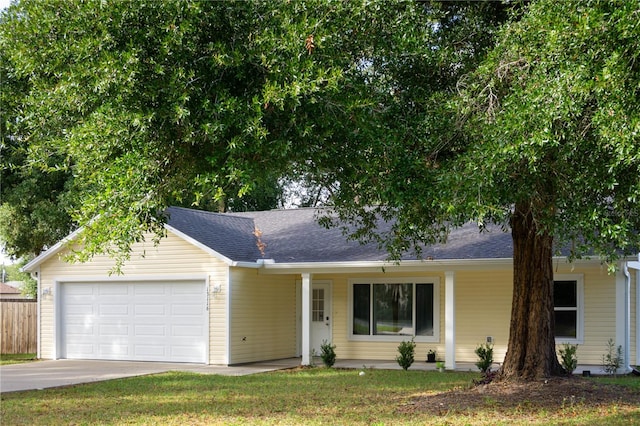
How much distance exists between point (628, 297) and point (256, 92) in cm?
1094

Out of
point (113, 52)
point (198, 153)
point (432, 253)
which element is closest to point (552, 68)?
point (198, 153)

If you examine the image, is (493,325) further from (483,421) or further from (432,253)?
(483,421)

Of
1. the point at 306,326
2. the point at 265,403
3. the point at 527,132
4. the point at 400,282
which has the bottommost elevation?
the point at 265,403

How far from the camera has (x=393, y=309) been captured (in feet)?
61.6

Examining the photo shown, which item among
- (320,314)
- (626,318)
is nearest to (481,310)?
(626,318)

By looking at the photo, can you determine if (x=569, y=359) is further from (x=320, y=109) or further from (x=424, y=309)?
(x=320, y=109)

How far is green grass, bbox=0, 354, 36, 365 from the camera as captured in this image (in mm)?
19378

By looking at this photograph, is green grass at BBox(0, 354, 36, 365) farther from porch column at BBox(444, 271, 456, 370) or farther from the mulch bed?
the mulch bed

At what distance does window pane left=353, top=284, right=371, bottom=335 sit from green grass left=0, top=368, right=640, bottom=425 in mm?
3275

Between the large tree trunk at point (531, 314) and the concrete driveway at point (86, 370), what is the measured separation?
6070 mm

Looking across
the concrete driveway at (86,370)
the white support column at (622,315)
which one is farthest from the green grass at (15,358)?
the white support column at (622,315)

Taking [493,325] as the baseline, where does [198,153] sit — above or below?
above

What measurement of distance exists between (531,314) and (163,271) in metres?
9.51

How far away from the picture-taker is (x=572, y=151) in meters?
8.08
